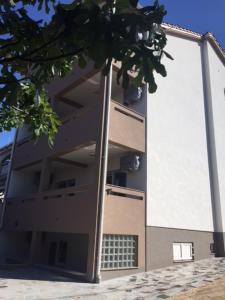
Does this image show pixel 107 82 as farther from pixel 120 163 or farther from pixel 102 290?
pixel 102 290

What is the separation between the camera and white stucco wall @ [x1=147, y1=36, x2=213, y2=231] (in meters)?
12.8

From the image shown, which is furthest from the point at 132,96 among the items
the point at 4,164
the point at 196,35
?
the point at 4,164

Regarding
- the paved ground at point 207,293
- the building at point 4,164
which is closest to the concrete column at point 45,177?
the building at point 4,164

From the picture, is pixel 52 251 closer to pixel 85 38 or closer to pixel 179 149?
pixel 179 149

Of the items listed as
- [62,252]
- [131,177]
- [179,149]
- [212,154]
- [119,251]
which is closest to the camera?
[119,251]

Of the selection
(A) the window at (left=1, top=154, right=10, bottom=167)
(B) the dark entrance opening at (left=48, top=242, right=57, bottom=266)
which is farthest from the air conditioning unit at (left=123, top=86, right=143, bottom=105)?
(A) the window at (left=1, top=154, right=10, bottom=167)

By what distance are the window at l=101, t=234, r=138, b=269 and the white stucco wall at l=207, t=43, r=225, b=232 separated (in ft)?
20.1

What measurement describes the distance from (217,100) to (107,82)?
8.37 meters

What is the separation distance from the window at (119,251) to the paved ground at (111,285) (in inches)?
23.6

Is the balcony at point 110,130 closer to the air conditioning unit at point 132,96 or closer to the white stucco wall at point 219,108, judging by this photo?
the air conditioning unit at point 132,96

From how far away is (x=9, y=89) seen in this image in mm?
3086

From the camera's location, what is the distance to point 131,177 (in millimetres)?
12992

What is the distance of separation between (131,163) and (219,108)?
804cm

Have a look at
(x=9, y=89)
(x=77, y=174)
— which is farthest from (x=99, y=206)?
(x=9, y=89)
